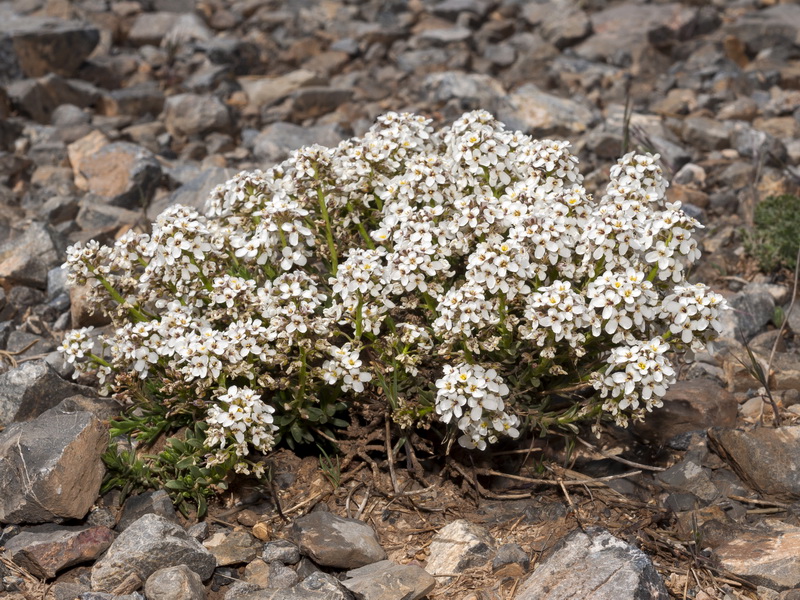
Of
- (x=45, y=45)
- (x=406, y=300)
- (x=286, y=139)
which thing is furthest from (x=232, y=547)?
(x=45, y=45)

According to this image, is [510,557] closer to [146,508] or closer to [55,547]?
[146,508]

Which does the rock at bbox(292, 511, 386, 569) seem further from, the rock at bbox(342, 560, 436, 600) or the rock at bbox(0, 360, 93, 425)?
the rock at bbox(0, 360, 93, 425)

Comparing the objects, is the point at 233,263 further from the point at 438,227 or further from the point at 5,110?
the point at 5,110

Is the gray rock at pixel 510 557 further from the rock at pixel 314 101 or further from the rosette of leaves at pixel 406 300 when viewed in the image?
the rock at pixel 314 101

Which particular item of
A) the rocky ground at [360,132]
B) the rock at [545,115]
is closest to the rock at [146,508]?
the rocky ground at [360,132]

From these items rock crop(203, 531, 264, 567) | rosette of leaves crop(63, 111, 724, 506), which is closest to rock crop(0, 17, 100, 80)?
rosette of leaves crop(63, 111, 724, 506)

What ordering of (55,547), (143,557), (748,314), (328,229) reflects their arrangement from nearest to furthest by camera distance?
(143,557) < (55,547) < (328,229) < (748,314)
